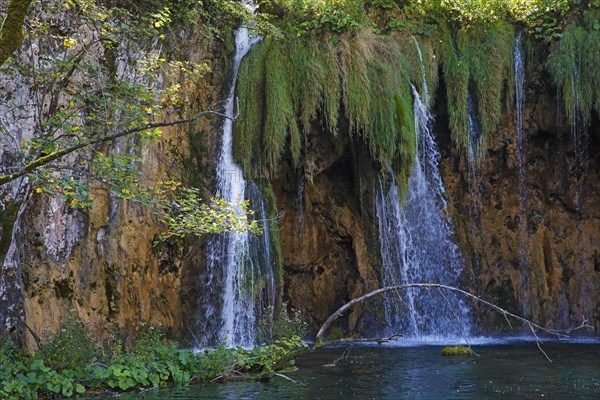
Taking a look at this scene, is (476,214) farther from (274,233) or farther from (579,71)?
(274,233)

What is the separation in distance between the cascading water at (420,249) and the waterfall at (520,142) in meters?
1.67

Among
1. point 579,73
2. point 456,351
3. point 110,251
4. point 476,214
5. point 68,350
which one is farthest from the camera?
point 476,214

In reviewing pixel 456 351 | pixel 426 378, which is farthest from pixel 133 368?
pixel 456 351

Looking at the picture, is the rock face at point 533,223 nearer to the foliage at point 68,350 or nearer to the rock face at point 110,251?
the rock face at point 110,251

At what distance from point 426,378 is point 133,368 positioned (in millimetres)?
4158

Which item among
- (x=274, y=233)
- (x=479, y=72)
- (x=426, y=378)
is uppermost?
(x=479, y=72)

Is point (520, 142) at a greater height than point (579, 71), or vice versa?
point (579, 71)

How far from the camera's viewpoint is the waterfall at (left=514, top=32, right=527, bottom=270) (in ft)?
51.9

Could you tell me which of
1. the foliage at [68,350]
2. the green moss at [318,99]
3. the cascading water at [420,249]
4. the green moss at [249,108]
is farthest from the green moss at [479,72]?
the foliage at [68,350]

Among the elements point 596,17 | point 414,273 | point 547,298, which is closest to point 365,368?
point 414,273

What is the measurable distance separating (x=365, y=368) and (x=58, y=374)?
464 cm

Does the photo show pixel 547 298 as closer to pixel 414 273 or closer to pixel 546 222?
pixel 546 222

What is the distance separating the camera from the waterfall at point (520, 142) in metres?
15.8

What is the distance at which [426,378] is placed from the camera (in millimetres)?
10414
